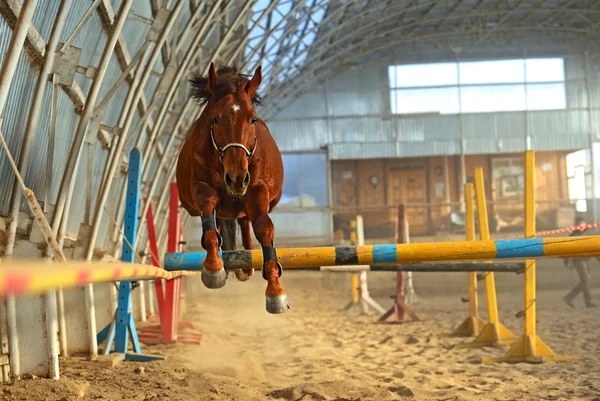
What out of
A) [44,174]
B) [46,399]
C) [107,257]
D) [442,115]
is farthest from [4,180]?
[442,115]

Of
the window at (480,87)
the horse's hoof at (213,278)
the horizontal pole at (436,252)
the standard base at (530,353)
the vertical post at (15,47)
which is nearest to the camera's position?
the horse's hoof at (213,278)

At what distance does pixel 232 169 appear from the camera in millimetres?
4008

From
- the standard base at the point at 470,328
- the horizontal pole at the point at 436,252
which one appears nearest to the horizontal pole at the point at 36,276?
the horizontal pole at the point at 436,252

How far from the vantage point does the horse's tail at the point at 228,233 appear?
5332 mm

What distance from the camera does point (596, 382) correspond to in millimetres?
7203

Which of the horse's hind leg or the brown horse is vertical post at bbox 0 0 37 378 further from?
the horse's hind leg

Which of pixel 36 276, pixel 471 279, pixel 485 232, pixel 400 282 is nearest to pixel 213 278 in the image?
pixel 36 276

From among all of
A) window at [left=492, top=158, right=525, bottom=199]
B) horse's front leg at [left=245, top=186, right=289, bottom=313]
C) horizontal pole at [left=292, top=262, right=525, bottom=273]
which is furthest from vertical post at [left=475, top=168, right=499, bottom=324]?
window at [left=492, top=158, right=525, bottom=199]

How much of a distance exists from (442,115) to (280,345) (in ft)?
72.8

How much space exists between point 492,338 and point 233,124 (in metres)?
7.47

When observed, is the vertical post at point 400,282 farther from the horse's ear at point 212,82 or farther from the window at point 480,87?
the window at point 480,87

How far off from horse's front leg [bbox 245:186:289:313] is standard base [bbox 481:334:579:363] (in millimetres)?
5380

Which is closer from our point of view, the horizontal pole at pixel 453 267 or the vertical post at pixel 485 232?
the horizontal pole at pixel 453 267

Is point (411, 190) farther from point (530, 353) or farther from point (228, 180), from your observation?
point (228, 180)
